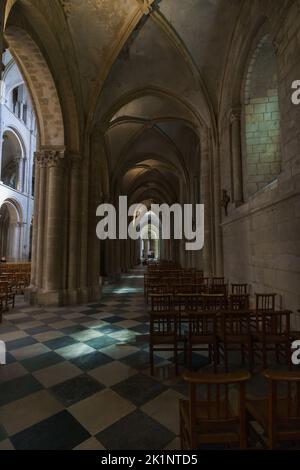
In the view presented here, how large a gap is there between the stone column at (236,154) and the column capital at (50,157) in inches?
233

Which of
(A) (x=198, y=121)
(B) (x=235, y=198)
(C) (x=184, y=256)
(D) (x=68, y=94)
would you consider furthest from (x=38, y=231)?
(C) (x=184, y=256)

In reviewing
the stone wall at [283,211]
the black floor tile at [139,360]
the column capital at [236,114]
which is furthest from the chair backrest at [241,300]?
the column capital at [236,114]

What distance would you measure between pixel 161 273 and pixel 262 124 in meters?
6.52

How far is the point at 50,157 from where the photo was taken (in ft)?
28.1

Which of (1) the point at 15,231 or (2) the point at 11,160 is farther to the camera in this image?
A: (2) the point at 11,160

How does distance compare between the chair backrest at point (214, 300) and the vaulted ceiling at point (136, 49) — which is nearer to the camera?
the chair backrest at point (214, 300)

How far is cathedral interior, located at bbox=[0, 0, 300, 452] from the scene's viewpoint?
7.19 ft

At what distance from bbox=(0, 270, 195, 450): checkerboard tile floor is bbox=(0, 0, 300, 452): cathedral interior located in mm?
19

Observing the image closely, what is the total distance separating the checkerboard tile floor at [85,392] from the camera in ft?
6.84

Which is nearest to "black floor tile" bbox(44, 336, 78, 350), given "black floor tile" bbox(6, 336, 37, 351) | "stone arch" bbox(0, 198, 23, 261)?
"black floor tile" bbox(6, 336, 37, 351)

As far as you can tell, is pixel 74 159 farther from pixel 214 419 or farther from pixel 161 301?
pixel 214 419

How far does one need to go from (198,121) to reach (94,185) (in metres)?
5.74

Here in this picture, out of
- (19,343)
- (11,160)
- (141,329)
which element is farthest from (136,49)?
(11,160)

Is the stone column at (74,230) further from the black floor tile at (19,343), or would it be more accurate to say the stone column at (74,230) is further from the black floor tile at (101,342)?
the black floor tile at (101,342)
